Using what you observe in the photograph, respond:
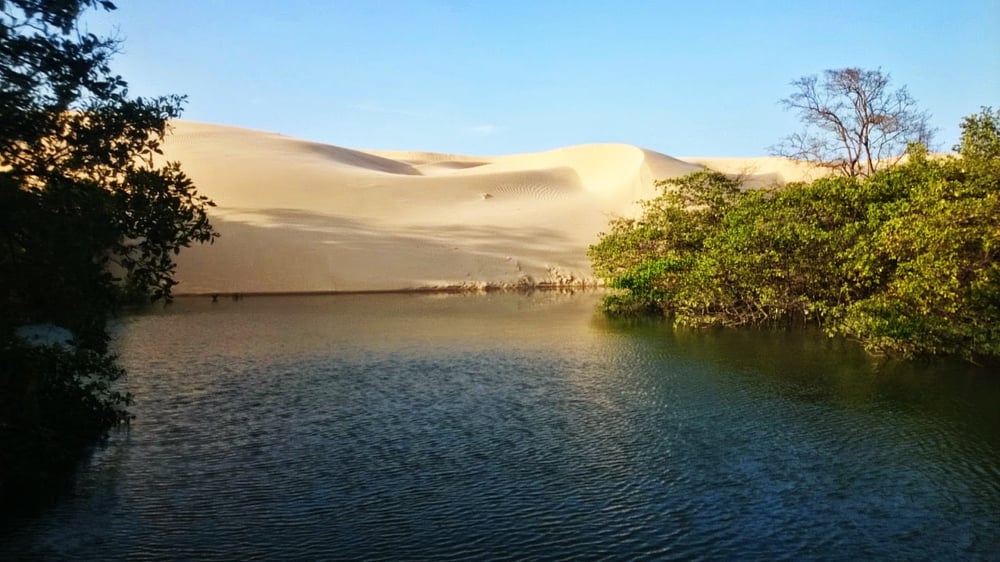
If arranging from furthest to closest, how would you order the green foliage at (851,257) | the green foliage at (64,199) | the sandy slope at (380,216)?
1. the sandy slope at (380,216)
2. the green foliage at (851,257)
3. the green foliage at (64,199)

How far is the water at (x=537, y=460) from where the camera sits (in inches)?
298

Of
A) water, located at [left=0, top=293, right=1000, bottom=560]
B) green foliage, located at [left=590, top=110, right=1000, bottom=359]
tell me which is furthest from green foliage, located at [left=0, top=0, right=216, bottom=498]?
green foliage, located at [left=590, top=110, right=1000, bottom=359]

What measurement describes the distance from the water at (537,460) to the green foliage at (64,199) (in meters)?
1.84

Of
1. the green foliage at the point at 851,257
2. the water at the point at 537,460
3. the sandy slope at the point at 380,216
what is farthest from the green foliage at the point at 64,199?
the sandy slope at the point at 380,216

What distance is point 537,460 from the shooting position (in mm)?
10047

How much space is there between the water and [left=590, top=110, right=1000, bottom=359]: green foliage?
1.10 m

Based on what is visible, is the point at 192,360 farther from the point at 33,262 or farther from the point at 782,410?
the point at 782,410

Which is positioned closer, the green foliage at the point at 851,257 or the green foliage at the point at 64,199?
the green foliage at the point at 64,199

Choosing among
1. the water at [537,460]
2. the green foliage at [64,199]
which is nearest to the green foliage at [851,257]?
the water at [537,460]

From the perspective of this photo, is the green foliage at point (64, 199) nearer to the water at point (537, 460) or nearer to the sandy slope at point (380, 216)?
the water at point (537, 460)

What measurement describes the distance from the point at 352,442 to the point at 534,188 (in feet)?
185

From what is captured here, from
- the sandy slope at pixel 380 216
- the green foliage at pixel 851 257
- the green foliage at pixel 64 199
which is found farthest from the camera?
the sandy slope at pixel 380 216

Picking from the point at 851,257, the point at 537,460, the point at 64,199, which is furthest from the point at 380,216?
the point at 64,199

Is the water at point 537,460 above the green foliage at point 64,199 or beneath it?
beneath
